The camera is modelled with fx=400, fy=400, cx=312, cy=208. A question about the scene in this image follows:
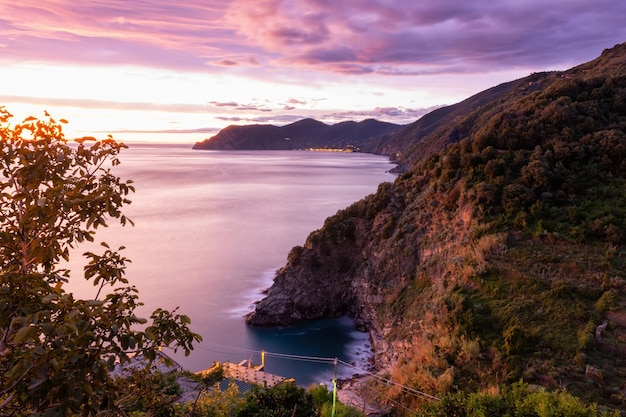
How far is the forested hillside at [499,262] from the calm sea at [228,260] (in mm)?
2556

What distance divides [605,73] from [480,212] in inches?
1212

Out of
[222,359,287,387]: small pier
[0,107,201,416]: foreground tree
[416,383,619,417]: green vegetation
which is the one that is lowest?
[222,359,287,387]: small pier

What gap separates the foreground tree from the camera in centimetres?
383

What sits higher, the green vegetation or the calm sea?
the green vegetation

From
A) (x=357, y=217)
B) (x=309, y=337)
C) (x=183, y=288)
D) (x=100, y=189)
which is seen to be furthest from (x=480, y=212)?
(x=183, y=288)

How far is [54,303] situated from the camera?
4582mm

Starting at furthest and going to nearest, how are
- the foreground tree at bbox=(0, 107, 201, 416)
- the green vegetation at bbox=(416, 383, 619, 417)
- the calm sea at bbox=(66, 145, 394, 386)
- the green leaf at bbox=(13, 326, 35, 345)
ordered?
1. the calm sea at bbox=(66, 145, 394, 386)
2. the green vegetation at bbox=(416, 383, 619, 417)
3. the foreground tree at bbox=(0, 107, 201, 416)
4. the green leaf at bbox=(13, 326, 35, 345)

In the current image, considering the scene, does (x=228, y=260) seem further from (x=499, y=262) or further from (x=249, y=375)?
(x=499, y=262)

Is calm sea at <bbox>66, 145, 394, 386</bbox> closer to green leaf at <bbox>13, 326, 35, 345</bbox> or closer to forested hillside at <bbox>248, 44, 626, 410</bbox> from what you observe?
forested hillside at <bbox>248, 44, 626, 410</bbox>

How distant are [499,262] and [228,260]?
3552 cm

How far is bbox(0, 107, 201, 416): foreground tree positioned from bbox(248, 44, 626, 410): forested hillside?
1395 cm

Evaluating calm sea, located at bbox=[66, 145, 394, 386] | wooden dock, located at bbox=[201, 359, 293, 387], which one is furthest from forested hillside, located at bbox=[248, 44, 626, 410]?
wooden dock, located at bbox=[201, 359, 293, 387]

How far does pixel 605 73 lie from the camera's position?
4241 cm

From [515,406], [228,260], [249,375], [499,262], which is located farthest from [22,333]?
[228,260]
